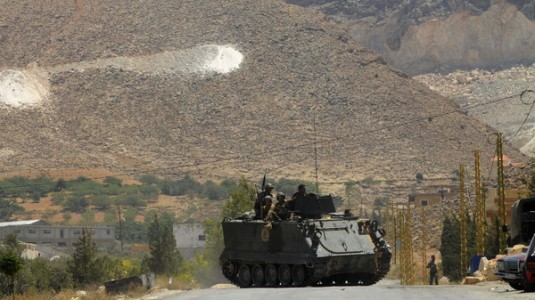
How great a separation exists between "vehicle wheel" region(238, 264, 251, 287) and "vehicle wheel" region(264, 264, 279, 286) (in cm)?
91

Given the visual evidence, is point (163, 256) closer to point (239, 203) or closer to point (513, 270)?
point (239, 203)

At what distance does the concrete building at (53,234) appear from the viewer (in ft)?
484

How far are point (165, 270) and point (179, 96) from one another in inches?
3562

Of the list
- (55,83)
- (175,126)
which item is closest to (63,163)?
(175,126)

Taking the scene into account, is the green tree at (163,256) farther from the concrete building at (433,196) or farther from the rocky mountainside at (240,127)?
the rocky mountainside at (240,127)

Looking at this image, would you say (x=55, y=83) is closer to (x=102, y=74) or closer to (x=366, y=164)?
(x=102, y=74)

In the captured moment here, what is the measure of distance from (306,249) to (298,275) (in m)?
0.97

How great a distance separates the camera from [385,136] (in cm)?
17938

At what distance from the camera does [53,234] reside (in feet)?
489

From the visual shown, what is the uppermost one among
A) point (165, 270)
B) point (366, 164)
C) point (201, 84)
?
point (201, 84)

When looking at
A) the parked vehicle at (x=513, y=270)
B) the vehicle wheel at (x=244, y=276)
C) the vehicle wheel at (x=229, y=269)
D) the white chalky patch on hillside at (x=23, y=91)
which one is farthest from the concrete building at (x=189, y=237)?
the parked vehicle at (x=513, y=270)

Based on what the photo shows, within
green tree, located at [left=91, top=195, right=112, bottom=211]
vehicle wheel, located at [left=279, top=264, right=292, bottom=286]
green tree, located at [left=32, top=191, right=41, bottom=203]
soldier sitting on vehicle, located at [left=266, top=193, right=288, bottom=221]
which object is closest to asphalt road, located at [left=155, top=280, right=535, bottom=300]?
vehicle wheel, located at [left=279, top=264, right=292, bottom=286]

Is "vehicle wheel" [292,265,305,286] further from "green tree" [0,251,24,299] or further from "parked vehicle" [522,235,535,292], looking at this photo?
"parked vehicle" [522,235,535,292]

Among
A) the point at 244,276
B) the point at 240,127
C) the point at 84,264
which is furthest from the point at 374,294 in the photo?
the point at 240,127
